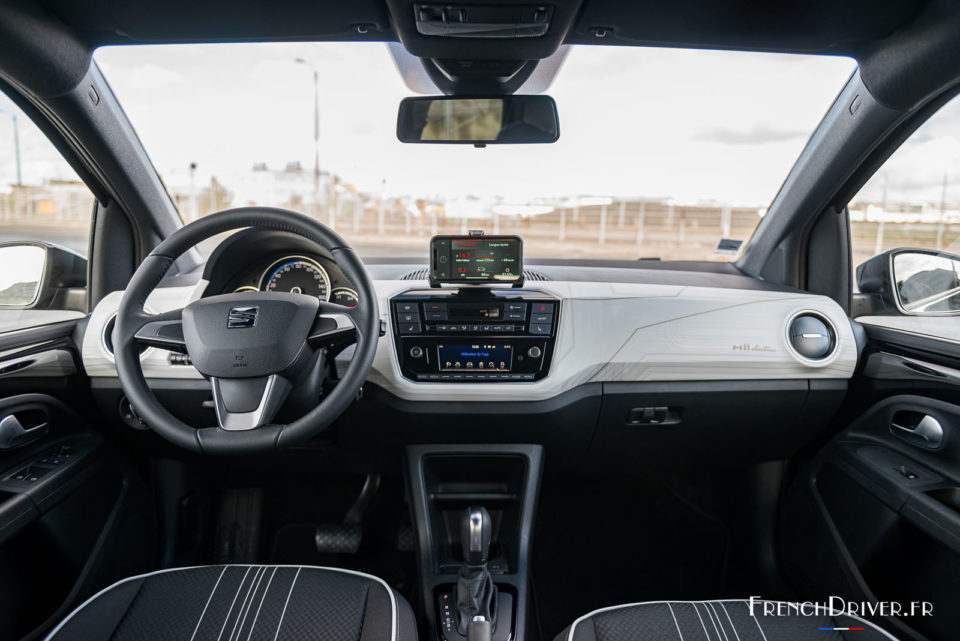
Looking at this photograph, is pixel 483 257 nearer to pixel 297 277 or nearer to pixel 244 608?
pixel 297 277

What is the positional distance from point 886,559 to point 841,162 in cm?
140

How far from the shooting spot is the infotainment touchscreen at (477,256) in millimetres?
2195

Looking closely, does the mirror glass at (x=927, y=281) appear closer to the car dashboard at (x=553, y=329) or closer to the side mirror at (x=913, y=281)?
the side mirror at (x=913, y=281)

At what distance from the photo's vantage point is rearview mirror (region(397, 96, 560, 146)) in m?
2.21

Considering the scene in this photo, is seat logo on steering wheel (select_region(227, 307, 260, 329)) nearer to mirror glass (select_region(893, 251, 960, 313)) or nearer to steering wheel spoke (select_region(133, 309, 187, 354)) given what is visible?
steering wheel spoke (select_region(133, 309, 187, 354))

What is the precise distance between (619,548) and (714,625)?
1213 mm

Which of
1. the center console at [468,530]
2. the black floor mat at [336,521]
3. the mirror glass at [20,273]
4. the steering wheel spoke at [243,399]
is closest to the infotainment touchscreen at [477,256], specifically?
the center console at [468,530]

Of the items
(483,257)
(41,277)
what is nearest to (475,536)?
(483,257)

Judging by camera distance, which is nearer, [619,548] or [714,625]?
[714,625]

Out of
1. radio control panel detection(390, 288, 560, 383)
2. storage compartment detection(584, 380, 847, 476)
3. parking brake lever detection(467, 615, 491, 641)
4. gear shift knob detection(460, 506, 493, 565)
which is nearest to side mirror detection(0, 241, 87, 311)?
radio control panel detection(390, 288, 560, 383)

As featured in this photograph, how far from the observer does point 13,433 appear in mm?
1938

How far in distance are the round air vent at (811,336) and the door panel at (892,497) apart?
0.17 metres

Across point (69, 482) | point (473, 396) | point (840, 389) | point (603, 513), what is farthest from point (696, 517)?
point (69, 482)

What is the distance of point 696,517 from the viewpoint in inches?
114
